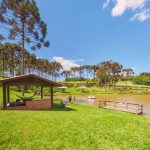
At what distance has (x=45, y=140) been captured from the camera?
9.41 meters

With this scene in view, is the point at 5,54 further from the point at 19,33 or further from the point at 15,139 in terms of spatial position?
the point at 15,139

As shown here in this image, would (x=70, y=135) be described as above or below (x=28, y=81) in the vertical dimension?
below

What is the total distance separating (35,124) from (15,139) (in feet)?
7.97

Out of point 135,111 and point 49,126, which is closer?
point 49,126

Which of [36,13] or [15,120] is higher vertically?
[36,13]

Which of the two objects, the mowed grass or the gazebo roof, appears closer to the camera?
the mowed grass

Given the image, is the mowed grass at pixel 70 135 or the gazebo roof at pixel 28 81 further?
the gazebo roof at pixel 28 81

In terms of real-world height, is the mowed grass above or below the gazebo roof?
below

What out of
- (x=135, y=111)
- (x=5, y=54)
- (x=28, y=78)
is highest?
(x=5, y=54)

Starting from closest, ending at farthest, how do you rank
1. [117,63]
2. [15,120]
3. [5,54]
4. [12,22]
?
[15,120] → [12,22] → [5,54] → [117,63]

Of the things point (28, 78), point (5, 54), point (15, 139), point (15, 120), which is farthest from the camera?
point (5, 54)

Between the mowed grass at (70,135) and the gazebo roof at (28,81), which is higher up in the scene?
the gazebo roof at (28,81)

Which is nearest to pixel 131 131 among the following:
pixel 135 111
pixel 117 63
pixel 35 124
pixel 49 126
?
pixel 49 126

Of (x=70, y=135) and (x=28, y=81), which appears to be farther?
(x=28, y=81)
